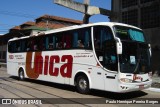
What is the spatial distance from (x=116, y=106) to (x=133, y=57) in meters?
2.39

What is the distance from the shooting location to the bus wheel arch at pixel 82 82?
43.2ft

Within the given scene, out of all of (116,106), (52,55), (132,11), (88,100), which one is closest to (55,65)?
(52,55)

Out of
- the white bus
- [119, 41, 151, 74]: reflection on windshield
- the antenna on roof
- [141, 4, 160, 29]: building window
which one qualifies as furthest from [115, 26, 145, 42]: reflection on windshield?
the antenna on roof

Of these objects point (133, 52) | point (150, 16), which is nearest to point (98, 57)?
point (133, 52)

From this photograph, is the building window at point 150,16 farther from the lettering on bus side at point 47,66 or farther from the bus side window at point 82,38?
the bus side window at point 82,38

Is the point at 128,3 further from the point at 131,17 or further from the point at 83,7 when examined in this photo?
the point at 83,7

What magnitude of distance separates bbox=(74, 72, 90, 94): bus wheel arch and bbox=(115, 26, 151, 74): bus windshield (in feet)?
7.50

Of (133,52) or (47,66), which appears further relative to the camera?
(47,66)

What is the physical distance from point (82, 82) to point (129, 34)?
9.99 ft

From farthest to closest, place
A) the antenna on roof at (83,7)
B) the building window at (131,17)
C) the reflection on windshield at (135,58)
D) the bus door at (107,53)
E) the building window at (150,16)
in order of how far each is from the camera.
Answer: the building window at (131,17)
the antenna on roof at (83,7)
the building window at (150,16)
the bus door at (107,53)
the reflection on windshield at (135,58)

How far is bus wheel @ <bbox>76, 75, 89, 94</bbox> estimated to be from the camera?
1318cm

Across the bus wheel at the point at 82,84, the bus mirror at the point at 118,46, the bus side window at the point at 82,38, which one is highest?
the bus side window at the point at 82,38

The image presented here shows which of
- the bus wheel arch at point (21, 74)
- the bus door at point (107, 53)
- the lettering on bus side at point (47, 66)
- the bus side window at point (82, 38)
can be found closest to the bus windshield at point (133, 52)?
the bus door at point (107, 53)

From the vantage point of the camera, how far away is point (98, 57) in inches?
491
